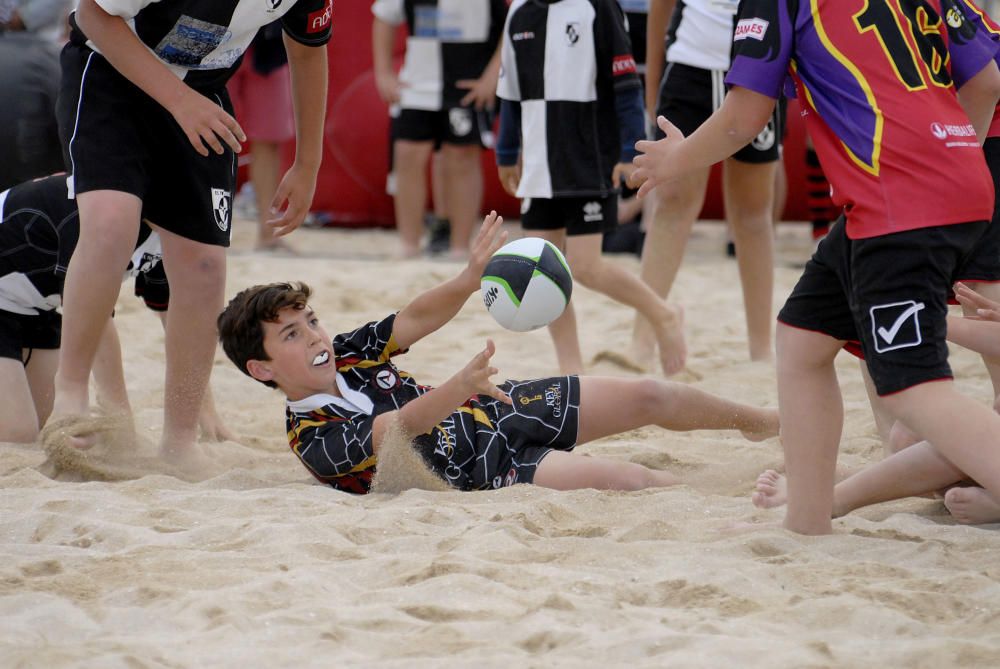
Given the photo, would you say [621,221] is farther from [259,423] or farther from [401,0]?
[259,423]

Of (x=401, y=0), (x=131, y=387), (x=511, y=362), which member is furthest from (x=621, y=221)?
(x=131, y=387)

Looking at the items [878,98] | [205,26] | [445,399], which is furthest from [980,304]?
[205,26]

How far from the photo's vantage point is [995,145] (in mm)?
Answer: 3549

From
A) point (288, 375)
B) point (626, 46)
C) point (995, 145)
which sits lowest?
point (288, 375)

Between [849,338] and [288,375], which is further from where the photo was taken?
[288,375]

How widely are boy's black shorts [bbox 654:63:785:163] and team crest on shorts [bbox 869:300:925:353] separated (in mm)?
2670

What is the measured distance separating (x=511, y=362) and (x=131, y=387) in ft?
5.30

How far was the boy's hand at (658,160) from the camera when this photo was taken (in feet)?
9.91

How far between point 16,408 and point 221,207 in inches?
42.3

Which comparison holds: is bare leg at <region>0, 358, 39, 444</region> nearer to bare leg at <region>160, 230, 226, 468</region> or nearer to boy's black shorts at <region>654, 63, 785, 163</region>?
bare leg at <region>160, 230, 226, 468</region>

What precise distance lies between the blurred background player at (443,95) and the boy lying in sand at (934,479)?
17.9ft

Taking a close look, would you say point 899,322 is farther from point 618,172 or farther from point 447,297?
point 618,172

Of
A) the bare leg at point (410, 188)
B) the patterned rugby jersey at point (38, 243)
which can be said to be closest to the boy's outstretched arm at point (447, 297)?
the patterned rugby jersey at point (38, 243)

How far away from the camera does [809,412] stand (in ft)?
9.84
